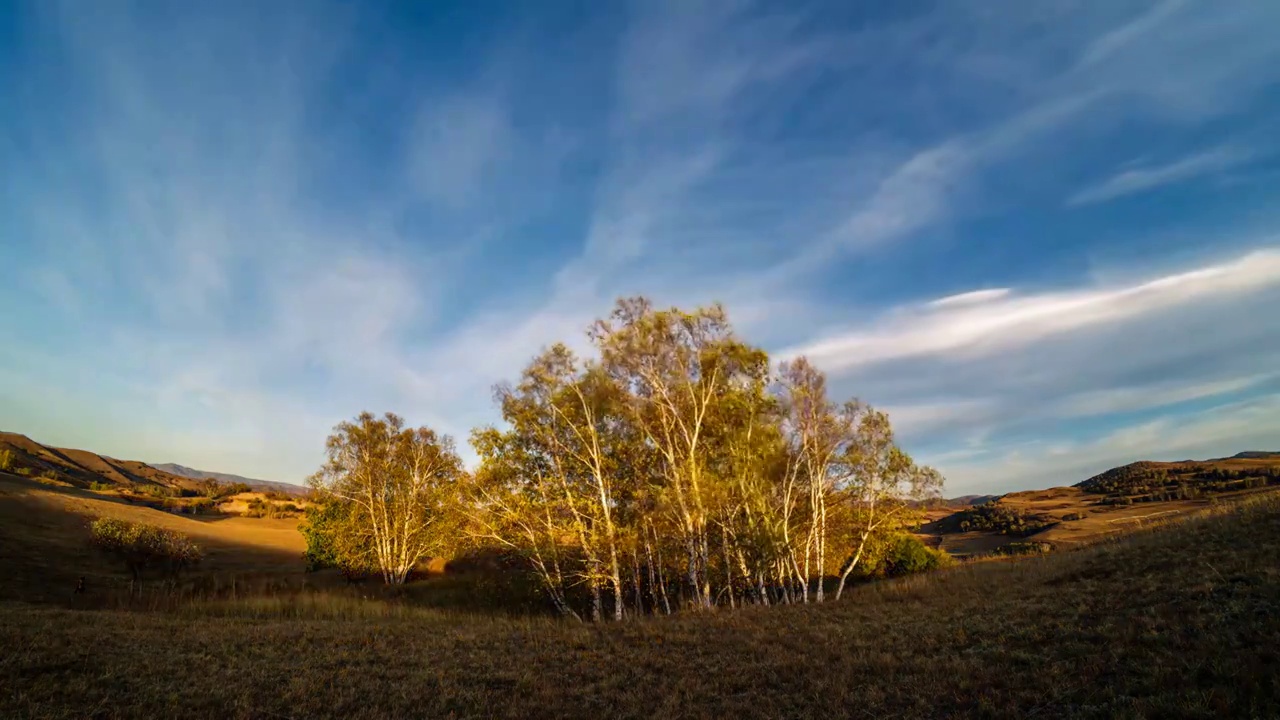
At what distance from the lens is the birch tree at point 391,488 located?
137 ft

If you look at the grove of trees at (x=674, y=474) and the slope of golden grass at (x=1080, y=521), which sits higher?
the grove of trees at (x=674, y=474)

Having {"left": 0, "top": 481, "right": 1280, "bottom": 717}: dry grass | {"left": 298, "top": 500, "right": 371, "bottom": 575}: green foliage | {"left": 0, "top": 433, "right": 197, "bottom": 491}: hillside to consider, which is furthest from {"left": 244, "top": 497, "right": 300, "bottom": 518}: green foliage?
{"left": 0, "top": 481, "right": 1280, "bottom": 717}: dry grass

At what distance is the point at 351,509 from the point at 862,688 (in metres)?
43.7

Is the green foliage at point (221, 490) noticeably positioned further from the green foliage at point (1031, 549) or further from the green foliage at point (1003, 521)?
the green foliage at point (1003, 521)

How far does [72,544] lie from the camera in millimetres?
39656

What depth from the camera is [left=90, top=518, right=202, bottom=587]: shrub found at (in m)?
33.2

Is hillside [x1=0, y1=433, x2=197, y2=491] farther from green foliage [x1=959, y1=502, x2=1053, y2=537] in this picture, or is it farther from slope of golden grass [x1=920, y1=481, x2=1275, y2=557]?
green foliage [x1=959, y1=502, x2=1053, y2=537]

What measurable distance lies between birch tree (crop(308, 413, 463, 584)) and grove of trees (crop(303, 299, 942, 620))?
657 inches

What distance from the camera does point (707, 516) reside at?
24625 mm

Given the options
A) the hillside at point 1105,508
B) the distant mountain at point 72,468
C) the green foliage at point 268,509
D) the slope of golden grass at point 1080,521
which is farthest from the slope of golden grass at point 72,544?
the hillside at point 1105,508

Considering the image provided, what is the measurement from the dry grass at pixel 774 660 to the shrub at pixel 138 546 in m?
22.3

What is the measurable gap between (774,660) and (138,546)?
41.9m

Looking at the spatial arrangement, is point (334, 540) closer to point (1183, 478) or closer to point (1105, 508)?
point (1105, 508)

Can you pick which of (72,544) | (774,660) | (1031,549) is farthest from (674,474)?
(72,544)
